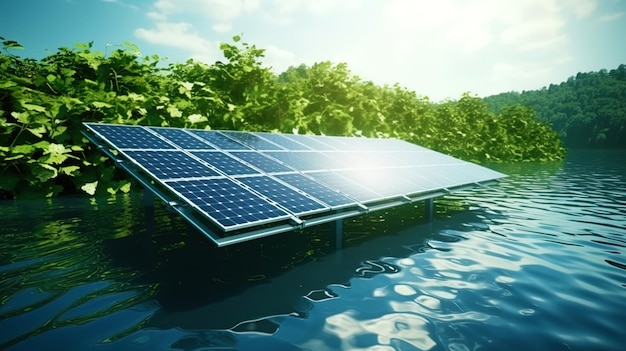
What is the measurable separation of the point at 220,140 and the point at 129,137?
9.06ft

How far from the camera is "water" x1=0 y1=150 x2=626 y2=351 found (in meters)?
4.54

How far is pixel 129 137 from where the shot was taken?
7.80 m

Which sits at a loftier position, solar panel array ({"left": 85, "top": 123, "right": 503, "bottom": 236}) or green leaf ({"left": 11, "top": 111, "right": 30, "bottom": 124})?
green leaf ({"left": 11, "top": 111, "right": 30, "bottom": 124})

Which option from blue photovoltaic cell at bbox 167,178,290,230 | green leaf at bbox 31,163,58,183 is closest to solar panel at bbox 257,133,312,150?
blue photovoltaic cell at bbox 167,178,290,230

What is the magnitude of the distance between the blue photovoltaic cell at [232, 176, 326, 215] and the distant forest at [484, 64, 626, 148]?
10831cm

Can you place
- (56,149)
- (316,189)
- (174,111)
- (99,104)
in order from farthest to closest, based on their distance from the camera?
1. (174,111)
2. (99,104)
3. (56,149)
4. (316,189)

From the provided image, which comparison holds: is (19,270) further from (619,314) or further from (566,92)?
(566,92)

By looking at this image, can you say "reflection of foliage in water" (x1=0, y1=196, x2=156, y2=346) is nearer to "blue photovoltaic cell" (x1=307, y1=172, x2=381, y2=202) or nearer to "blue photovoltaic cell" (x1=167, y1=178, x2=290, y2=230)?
"blue photovoltaic cell" (x1=167, y1=178, x2=290, y2=230)

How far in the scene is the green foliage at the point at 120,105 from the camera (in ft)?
39.1

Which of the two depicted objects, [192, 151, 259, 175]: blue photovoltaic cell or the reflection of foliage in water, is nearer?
the reflection of foliage in water

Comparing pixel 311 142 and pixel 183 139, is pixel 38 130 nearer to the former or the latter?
pixel 183 139

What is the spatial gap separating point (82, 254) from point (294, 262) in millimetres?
4960

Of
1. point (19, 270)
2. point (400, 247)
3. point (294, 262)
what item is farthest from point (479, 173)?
point (19, 270)

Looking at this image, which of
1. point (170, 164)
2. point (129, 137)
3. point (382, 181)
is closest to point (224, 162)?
point (170, 164)
